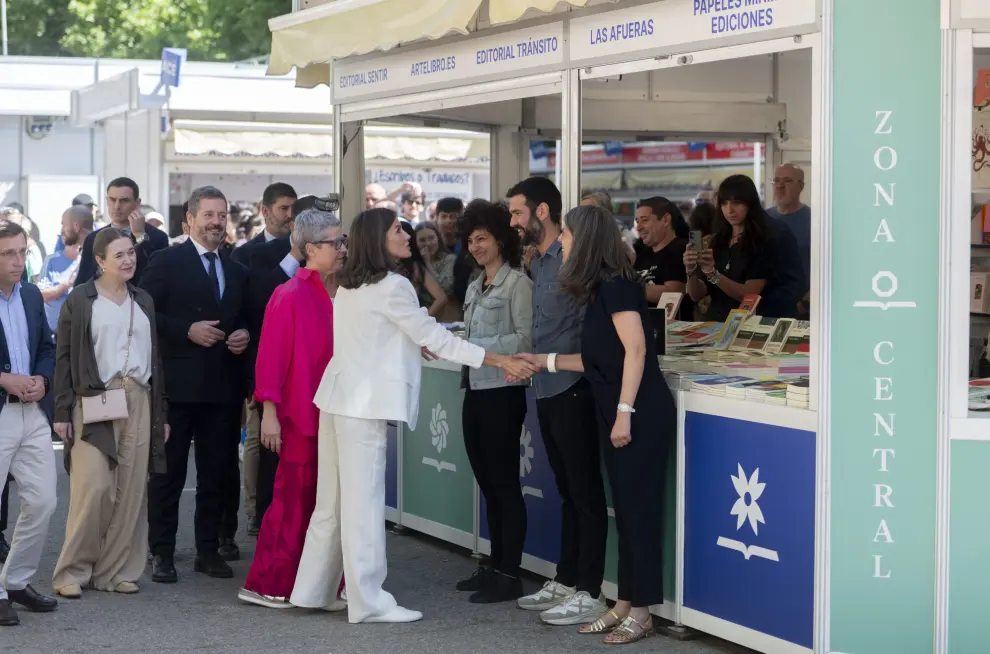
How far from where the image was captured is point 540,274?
5.58 m

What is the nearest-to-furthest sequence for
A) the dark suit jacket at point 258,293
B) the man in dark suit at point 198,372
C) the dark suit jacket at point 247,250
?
the man in dark suit at point 198,372, the dark suit jacket at point 258,293, the dark suit jacket at point 247,250

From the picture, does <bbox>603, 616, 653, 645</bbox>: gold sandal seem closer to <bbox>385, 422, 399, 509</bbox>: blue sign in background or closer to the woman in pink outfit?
the woman in pink outfit

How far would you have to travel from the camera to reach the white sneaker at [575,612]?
5504 millimetres

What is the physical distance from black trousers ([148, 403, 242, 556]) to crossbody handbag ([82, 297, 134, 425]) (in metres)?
0.56

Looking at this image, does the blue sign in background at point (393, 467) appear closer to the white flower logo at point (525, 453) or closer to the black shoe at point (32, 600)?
the white flower logo at point (525, 453)

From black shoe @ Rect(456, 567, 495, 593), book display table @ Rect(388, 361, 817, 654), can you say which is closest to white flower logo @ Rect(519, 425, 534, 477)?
black shoe @ Rect(456, 567, 495, 593)

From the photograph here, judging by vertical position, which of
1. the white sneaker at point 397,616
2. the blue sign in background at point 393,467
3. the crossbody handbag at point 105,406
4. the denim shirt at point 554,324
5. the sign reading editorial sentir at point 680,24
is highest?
the sign reading editorial sentir at point 680,24

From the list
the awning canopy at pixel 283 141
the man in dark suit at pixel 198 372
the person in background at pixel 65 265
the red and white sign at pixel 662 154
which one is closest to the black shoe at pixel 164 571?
the man in dark suit at pixel 198 372

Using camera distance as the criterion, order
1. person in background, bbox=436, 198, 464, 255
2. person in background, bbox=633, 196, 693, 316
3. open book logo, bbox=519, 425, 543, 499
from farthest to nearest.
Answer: person in background, bbox=436, 198, 464, 255
person in background, bbox=633, 196, 693, 316
open book logo, bbox=519, 425, 543, 499

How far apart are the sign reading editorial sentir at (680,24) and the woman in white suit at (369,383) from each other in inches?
45.9

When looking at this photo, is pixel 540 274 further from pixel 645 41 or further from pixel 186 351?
pixel 186 351

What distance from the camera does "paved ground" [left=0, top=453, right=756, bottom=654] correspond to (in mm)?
5195

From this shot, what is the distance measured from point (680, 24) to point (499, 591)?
2.47 m

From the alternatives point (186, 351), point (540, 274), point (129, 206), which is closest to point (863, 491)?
point (540, 274)
